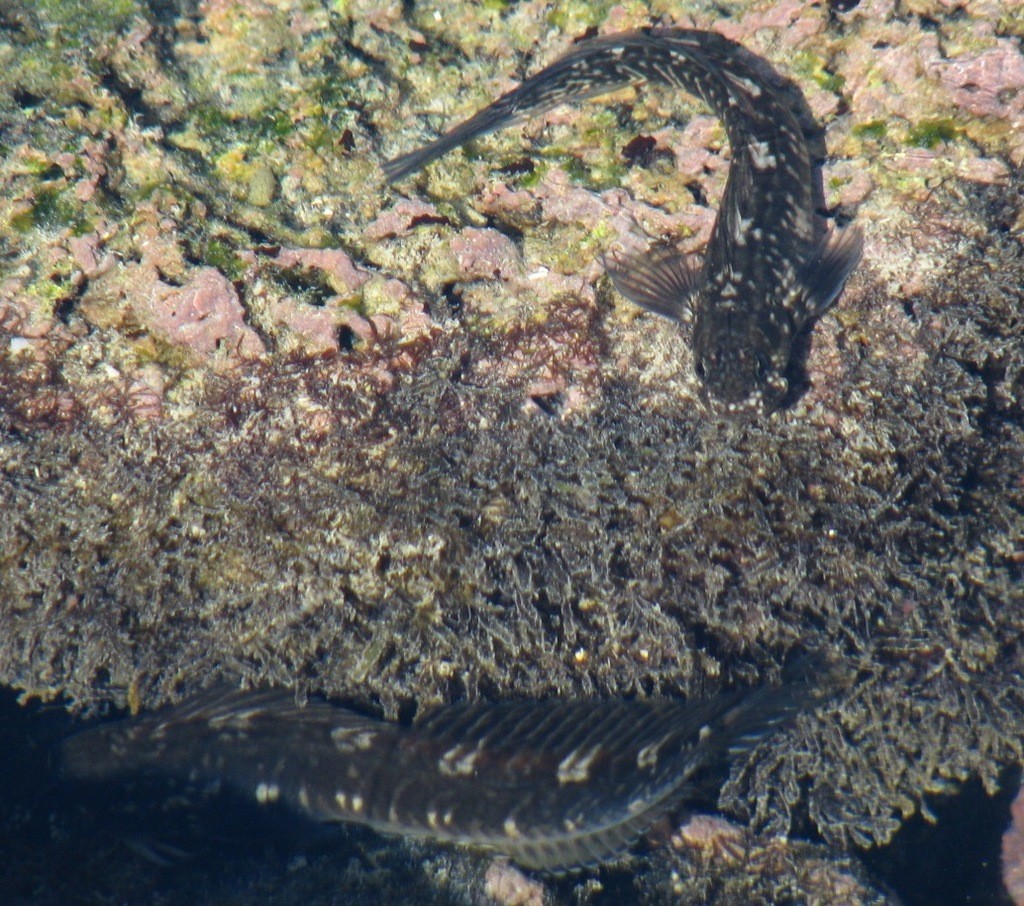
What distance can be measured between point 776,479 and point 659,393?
0.70 meters

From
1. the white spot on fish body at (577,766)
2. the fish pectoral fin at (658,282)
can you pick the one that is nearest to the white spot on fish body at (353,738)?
the white spot on fish body at (577,766)

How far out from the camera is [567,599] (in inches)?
125

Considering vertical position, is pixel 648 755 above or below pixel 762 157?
below

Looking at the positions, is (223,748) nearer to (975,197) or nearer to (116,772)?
(116,772)

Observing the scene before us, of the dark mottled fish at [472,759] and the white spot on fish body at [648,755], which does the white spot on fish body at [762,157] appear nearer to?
the dark mottled fish at [472,759]

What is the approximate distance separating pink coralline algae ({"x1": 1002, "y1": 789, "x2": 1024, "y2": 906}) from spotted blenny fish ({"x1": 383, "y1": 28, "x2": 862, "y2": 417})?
2993 mm

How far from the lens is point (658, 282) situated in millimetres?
3451

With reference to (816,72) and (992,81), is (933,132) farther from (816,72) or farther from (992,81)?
(816,72)

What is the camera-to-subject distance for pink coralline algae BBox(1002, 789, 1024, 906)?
151 inches

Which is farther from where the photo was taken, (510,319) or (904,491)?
(510,319)

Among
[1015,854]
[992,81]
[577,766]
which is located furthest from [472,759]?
[992,81]

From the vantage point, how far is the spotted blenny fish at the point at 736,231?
3.32m

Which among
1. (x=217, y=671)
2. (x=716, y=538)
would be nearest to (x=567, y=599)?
(x=716, y=538)

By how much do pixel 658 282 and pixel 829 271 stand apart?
88 centimetres
